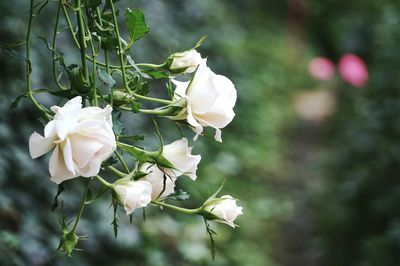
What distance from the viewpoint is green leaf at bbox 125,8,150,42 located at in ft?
2.53

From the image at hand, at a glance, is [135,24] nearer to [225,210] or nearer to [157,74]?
[157,74]

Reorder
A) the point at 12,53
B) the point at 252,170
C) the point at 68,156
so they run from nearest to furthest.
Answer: the point at 68,156 → the point at 12,53 → the point at 252,170

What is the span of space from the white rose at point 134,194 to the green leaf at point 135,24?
19cm

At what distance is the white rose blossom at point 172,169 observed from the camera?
2.37ft

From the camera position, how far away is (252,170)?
4395 mm

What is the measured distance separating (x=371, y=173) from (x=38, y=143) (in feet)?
8.64

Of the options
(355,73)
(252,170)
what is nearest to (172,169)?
(252,170)

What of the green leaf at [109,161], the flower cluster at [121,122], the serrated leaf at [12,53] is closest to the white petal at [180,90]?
the flower cluster at [121,122]

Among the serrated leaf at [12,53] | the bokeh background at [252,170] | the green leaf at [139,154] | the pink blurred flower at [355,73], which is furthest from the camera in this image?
the pink blurred flower at [355,73]

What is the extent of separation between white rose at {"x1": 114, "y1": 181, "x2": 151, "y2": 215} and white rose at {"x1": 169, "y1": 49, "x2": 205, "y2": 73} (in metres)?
0.16

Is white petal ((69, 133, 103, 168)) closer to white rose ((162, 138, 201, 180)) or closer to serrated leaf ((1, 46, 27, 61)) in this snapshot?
white rose ((162, 138, 201, 180))

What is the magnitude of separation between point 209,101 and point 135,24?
15 cm

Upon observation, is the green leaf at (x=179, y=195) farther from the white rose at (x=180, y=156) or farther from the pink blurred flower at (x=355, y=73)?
the pink blurred flower at (x=355, y=73)

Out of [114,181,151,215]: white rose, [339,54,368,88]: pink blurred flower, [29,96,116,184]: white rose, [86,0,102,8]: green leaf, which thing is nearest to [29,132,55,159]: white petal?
[29,96,116,184]: white rose
